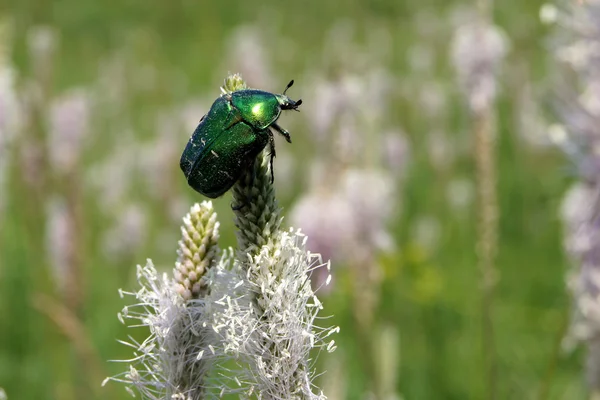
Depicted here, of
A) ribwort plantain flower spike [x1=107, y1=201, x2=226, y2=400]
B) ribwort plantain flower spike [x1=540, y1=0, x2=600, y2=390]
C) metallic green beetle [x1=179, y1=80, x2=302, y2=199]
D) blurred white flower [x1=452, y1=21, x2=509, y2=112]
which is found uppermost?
blurred white flower [x1=452, y1=21, x2=509, y2=112]

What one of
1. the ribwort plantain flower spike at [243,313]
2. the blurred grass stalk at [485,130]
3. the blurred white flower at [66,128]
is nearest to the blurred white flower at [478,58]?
the blurred grass stalk at [485,130]

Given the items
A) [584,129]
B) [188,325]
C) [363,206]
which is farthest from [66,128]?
[188,325]

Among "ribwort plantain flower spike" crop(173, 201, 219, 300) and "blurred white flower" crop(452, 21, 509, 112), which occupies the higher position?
"blurred white flower" crop(452, 21, 509, 112)

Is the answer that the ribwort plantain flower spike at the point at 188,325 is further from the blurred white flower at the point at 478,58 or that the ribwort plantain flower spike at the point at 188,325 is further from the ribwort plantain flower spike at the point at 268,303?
the blurred white flower at the point at 478,58

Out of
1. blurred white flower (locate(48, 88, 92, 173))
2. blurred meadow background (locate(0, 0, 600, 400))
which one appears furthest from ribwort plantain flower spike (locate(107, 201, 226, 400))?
blurred white flower (locate(48, 88, 92, 173))

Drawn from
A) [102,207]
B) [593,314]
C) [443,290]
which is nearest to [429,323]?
[443,290]

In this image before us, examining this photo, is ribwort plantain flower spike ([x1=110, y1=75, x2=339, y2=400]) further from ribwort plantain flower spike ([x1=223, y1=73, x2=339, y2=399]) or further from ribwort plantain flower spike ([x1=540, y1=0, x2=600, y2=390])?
ribwort plantain flower spike ([x1=540, y1=0, x2=600, y2=390])

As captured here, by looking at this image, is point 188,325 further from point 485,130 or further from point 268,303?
point 485,130
